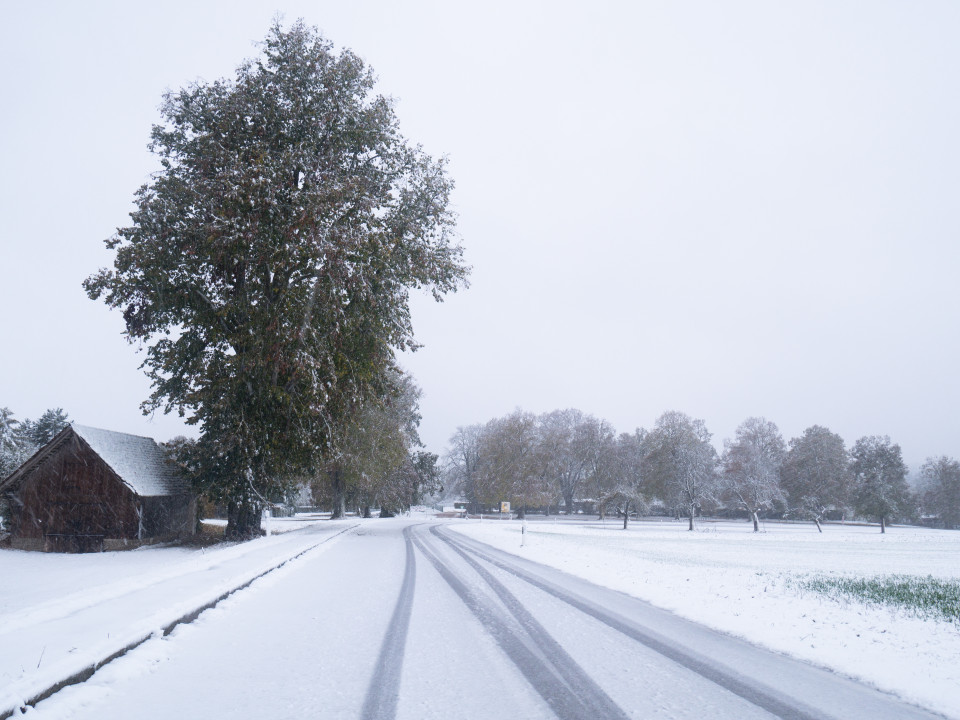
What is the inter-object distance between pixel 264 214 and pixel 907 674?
19.9 meters

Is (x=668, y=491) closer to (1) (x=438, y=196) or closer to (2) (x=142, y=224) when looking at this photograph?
(1) (x=438, y=196)

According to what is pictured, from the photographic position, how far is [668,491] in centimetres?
5694

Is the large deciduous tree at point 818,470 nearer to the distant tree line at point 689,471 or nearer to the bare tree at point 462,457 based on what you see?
the distant tree line at point 689,471

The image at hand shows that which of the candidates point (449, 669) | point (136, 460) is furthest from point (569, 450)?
point (449, 669)

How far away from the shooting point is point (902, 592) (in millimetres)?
12250

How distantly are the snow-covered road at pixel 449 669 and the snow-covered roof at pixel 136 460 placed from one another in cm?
2282

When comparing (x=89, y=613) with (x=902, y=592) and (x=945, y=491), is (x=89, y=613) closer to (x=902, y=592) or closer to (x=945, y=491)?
(x=902, y=592)

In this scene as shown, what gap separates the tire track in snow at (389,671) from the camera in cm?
447

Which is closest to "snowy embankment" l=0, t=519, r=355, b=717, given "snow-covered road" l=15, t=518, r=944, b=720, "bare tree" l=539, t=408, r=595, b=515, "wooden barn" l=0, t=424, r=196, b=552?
"snow-covered road" l=15, t=518, r=944, b=720

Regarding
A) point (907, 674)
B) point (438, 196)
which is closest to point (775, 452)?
point (438, 196)

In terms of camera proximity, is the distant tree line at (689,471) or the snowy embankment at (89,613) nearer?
the snowy embankment at (89,613)

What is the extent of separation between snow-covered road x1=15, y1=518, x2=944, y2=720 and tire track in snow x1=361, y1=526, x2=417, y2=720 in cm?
2

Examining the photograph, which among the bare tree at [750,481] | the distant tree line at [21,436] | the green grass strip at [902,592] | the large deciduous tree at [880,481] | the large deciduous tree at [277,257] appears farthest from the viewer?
the large deciduous tree at [880,481]

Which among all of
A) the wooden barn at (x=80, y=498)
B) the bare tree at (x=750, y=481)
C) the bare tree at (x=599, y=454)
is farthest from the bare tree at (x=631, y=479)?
the wooden barn at (x=80, y=498)
